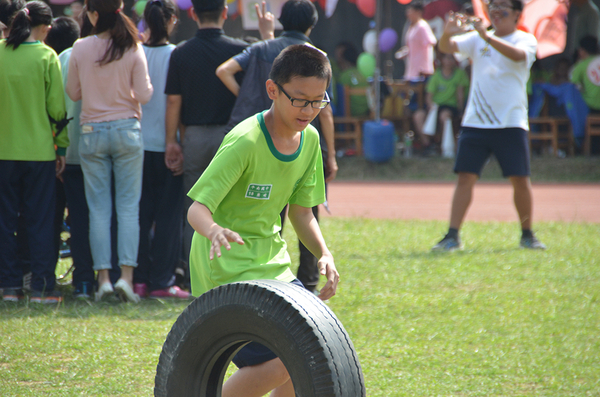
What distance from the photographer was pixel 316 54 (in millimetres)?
2416

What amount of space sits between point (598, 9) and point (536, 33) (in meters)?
3.68

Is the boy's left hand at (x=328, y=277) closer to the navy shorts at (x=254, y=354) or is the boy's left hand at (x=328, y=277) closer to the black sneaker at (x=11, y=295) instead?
the navy shorts at (x=254, y=354)

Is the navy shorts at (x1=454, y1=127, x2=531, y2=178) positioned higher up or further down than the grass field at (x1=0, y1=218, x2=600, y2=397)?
higher up

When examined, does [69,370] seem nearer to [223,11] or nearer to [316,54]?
[316,54]

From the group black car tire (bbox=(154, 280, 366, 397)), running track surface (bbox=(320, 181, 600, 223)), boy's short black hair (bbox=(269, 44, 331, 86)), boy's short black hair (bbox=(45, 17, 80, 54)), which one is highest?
boy's short black hair (bbox=(45, 17, 80, 54))

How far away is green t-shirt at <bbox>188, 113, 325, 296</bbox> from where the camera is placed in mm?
2334

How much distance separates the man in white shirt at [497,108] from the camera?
6262 mm

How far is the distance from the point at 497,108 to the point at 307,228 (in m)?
4.18

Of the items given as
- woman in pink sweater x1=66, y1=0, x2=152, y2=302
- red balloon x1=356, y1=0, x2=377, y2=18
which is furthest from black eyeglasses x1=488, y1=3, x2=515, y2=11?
red balloon x1=356, y1=0, x2=377, y2=18

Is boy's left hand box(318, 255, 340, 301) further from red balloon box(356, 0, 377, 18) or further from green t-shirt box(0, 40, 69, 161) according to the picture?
red balloon box(356, 0, 377, 18)

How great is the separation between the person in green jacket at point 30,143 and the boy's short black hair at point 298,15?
1618mm

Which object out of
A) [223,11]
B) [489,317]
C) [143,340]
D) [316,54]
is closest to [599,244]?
[489,317]

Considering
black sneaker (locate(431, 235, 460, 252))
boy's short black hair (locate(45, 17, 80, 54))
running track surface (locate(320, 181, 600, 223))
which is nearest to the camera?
boy's short black hair (locate(45, 17, 80, 54))

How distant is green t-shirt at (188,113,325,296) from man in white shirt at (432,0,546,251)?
4136 mm
